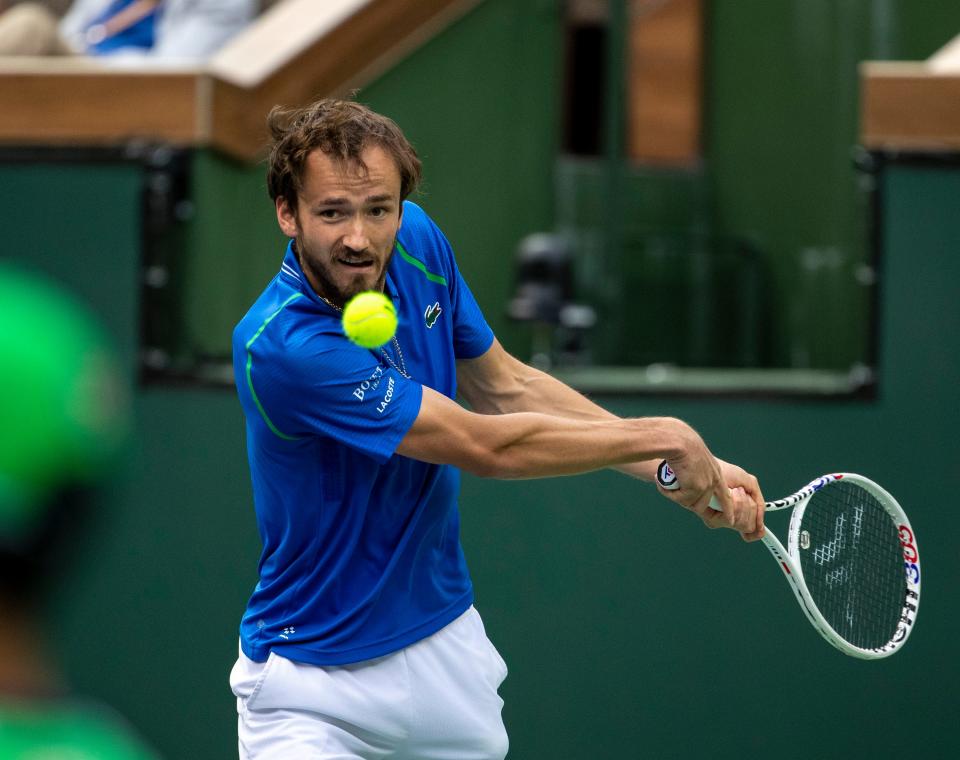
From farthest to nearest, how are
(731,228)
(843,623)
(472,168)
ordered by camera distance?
(731,228), (472,168), (843,623)

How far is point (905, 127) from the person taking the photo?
5.07 m

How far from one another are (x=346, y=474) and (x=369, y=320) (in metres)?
0.46

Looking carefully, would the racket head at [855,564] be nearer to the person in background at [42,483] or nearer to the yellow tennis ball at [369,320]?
the yellow tennis ball at [369,320]

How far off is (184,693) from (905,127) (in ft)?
9.22

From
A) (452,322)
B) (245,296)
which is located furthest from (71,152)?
(452,322)

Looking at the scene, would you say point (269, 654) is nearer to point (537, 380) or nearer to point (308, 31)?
point (537, 380)

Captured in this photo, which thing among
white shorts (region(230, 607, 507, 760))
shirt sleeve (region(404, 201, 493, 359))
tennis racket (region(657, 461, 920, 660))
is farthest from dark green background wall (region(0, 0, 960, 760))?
white shorts (region(230, 607, 507, 760))

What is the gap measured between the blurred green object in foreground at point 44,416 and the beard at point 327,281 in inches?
74.4

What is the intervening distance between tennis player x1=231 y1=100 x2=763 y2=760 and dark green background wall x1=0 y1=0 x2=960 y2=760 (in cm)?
157

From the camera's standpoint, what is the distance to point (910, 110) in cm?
508

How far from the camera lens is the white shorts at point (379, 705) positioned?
11.1 ft

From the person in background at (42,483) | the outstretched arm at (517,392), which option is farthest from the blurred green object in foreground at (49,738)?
the outstretched arm at (517,392)

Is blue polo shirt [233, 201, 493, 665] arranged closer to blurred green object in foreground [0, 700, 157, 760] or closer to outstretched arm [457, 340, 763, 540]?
outstretched arm [457, 340, 763, 540]

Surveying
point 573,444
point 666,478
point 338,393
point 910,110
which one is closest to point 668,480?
point 666,478
